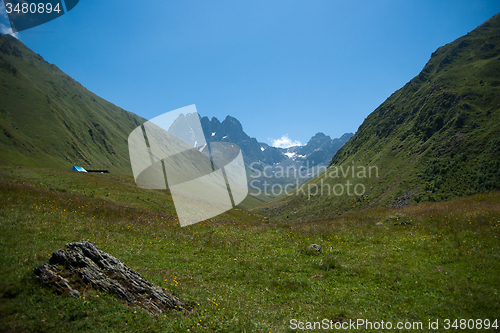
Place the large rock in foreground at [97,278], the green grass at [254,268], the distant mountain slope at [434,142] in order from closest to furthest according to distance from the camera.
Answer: the green grass at [254,268]
the large rock in foreground at [97,278]
the distant mountain slope at [434,142]

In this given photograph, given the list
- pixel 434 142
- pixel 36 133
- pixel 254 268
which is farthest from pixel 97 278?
pixel 36 133

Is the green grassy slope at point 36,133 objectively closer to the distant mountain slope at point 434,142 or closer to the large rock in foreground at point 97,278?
the large rock in foreground at point 97,278

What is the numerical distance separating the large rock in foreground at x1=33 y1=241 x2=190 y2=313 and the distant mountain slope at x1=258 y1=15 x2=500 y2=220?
10357cm

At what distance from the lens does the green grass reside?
906 cm

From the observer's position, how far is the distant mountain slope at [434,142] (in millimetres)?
88625

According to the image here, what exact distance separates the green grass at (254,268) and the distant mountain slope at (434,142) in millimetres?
84627

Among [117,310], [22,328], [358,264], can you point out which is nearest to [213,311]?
[117,310]

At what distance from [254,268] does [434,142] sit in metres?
138

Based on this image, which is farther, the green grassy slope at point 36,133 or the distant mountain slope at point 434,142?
the green grassy slope at point 36,133

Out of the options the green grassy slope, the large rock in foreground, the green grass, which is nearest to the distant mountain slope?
the green grass

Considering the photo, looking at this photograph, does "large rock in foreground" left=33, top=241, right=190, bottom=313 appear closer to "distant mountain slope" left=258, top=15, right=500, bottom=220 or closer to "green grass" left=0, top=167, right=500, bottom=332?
"green grass" left=0, top=167, right=500, bottom=332

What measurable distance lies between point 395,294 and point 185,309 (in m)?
10.9

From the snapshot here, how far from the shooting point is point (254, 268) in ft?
51.9

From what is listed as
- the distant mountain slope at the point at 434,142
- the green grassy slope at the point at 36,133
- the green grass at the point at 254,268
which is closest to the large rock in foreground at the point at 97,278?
the green grass at the point at 254,268
